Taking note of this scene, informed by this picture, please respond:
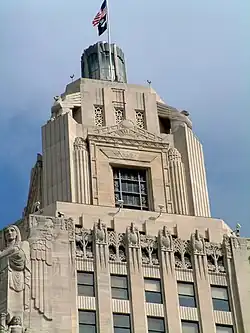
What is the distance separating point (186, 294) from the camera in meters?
66.4

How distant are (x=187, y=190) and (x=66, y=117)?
9.09 meters

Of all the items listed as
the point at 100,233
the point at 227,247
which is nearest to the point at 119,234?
the point at 100,233

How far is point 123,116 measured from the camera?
249 feet

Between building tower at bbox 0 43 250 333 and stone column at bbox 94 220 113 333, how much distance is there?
0.20ft

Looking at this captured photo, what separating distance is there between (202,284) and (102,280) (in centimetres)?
610

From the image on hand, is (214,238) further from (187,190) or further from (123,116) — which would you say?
(123,116)

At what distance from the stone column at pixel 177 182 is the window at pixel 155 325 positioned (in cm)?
908

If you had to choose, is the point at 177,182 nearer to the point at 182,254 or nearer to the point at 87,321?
the point at 182,254

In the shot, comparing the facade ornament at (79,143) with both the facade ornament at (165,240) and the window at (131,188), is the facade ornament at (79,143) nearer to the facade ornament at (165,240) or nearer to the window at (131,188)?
the window at (131,188)

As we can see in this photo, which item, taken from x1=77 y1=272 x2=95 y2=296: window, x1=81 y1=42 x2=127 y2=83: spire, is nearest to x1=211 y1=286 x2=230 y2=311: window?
x1=77 y1=272 x2=95 y2=296: window

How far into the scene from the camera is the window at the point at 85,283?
212ft

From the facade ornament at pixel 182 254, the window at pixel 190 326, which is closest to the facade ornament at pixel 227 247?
the facade ornament at pixel 182 254

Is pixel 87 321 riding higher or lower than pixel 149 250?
lower

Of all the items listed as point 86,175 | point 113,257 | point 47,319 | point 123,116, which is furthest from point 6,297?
point 123,116
